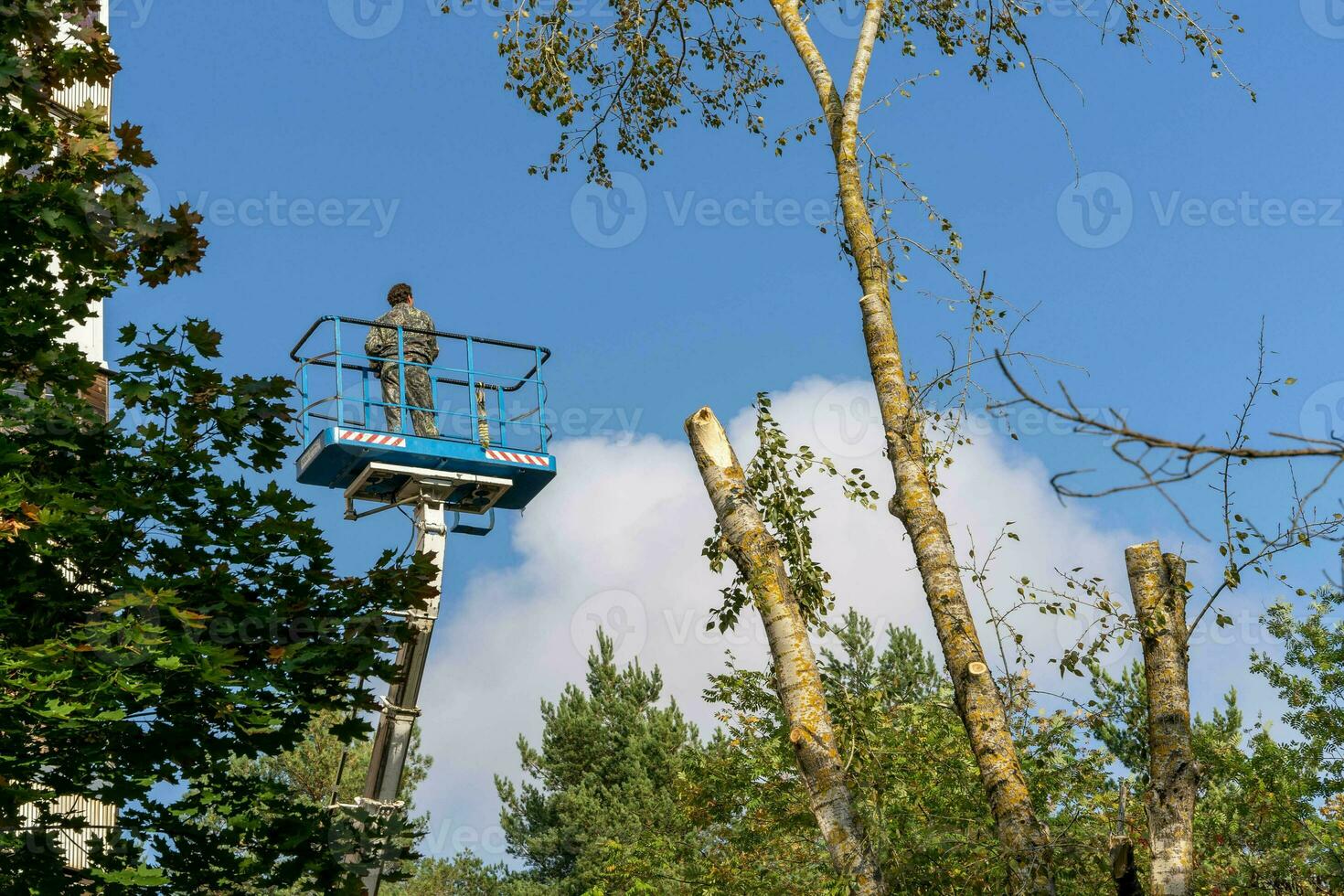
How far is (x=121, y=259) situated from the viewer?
10188 millimetres

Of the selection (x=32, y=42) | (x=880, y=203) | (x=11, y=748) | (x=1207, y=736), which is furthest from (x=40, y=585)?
(x=1207, y=736)

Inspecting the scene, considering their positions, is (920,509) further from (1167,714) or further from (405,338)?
(405,338)

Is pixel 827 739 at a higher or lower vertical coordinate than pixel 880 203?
lower

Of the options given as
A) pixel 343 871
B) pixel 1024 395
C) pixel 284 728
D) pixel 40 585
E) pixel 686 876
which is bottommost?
pixel 1024 395

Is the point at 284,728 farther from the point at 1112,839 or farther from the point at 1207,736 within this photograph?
the point at 1207,736

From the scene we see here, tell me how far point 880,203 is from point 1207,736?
17.5 meters

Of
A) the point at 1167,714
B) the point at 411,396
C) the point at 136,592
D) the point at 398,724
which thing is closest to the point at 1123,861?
→ the point at 1167,714

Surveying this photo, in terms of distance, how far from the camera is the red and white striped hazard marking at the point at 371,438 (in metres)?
14.5

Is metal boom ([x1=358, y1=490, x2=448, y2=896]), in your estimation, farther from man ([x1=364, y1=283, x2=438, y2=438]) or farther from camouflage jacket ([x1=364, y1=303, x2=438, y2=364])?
camouflage jacket ([x1=364, y1=303, x2=438, y2=364])

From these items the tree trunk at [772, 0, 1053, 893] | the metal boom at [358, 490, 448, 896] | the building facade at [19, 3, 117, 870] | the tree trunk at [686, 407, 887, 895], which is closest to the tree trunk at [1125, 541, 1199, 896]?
the tree trunk at [772, 0, 1053, 893]

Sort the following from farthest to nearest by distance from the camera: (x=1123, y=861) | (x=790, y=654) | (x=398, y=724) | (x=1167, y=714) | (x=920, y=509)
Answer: (x=398, y=724) → (x=790, y=654) → (x=920, y=509) → (x=1167, y=714) → (x=1123, y=861)

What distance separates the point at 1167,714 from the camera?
766cm

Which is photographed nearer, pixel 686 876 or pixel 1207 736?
pixel 686 876

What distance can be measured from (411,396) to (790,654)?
23.6 feet
